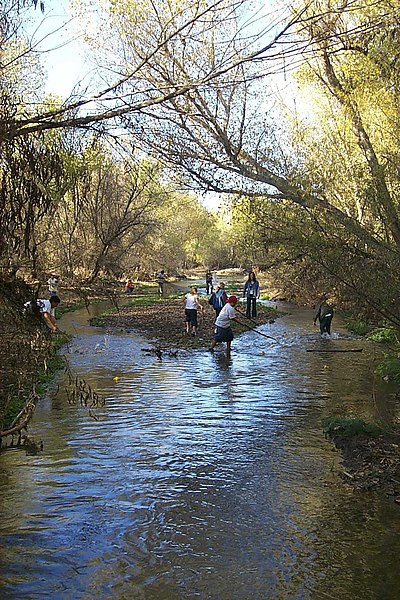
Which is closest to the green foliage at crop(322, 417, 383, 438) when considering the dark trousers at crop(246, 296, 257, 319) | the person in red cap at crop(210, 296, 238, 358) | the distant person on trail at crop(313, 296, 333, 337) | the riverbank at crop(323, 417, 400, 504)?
the riverbank at crop(323, 417, 400, 504)

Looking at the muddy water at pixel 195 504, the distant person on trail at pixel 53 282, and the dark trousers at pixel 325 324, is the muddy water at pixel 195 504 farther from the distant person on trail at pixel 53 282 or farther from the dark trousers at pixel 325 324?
the dark trousers at pixel 325 324

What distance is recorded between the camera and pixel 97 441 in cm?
1088

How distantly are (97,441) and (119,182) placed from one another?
30.8m

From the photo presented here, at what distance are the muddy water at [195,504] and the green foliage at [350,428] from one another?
0.84ft

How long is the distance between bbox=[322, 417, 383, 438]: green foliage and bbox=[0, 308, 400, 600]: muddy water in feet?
0.84

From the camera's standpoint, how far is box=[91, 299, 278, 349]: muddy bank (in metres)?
23.9

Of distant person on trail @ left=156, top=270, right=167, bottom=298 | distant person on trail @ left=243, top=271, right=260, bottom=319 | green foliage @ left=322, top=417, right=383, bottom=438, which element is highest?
distant person on trail @ left=156, top=270, right=167, bottom=298

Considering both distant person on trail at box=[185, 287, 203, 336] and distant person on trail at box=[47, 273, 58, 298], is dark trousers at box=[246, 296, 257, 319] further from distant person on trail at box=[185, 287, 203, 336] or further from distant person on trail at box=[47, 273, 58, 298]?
distant person on trail at box=[47, 273, 58, 298]

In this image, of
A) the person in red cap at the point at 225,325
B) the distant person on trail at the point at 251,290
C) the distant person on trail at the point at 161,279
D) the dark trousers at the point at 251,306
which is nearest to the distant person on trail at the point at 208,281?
the distant person on trail at the point at 161,279

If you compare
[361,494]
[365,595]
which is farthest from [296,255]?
[365,595]

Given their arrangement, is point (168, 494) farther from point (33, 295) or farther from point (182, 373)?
point (182, 373)

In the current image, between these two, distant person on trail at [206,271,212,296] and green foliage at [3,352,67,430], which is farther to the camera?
distant person on trail at [206,271,212,296]

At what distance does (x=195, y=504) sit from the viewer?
8375 mm

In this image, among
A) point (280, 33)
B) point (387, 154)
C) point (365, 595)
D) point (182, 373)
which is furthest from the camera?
point (182, 373)
